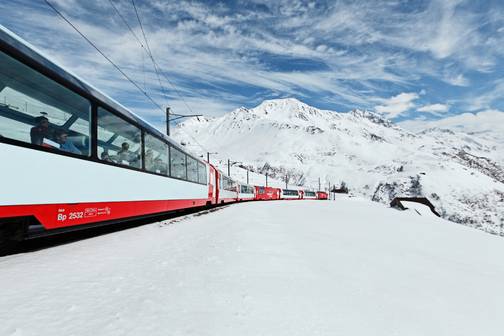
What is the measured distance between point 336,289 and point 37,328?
9.87ft

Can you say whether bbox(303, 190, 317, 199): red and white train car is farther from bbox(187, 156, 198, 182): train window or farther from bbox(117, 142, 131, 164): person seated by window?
bbox(117, 142, 131, 164): person seated by window

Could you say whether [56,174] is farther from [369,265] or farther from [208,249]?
[369,265]

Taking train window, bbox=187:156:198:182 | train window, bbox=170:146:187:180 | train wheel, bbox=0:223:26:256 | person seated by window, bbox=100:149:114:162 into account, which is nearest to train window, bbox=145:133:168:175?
train window, bbox=170:146:187:180

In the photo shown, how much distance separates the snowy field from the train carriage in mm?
741

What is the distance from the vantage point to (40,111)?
528cm

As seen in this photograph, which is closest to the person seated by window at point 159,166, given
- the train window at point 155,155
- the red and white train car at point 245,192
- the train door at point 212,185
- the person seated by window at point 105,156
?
the train window at point 155,155

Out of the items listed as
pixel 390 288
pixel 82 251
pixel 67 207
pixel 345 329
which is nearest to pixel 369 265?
pixel 390 288

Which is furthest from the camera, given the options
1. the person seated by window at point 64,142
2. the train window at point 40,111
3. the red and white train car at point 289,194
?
the red and white train car at point 289,194

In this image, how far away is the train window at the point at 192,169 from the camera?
14470 mm

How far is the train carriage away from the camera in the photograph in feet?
14.8

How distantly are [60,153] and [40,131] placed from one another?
1.69 ft

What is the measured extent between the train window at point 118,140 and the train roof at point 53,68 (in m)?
0.29

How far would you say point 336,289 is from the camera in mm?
3590

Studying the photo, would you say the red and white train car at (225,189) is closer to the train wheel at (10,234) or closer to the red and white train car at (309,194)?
the train wheel at (10,234)
